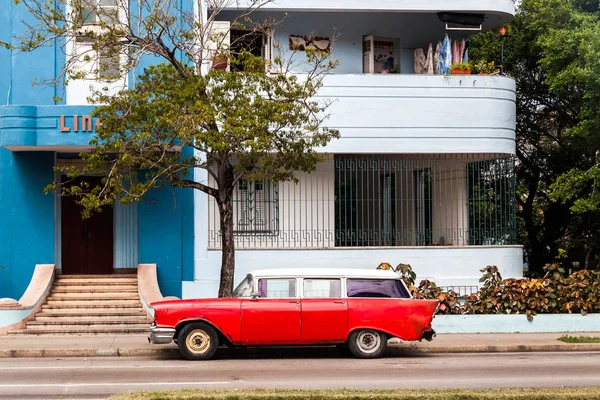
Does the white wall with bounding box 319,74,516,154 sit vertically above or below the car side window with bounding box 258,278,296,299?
above

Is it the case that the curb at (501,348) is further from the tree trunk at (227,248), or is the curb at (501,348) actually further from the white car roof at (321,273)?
the tree trunk at (227,248)

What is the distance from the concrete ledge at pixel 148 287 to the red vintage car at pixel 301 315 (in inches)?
164

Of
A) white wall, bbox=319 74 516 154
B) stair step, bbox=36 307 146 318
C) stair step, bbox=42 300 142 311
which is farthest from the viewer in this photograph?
white wall, bbox=319 74 516 154

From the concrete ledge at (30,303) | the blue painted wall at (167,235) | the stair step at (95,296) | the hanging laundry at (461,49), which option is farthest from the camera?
the hanging laundry at (461,49)

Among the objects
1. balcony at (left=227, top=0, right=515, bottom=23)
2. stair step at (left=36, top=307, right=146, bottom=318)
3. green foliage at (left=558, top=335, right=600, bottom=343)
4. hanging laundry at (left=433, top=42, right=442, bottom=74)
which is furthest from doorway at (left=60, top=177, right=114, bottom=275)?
green foliage at (left=558, top=335, right=600, bottom=343)

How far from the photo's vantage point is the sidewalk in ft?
54.3

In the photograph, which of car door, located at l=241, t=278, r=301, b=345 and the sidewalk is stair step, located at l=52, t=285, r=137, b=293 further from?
car door, located at l=241, t=278, r=301, b=345

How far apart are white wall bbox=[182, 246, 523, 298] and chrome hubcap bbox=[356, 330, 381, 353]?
5.38m

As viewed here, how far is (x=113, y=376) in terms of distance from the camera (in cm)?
1351

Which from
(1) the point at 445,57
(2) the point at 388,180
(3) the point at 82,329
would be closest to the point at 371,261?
(2) the point at 388,180

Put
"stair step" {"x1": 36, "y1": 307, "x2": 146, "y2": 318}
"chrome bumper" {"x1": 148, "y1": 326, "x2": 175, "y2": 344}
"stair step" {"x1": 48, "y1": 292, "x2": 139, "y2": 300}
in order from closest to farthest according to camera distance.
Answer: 1. "chrome bumper" {"x1": 148, "y1": 326, "x2": 175, "y2": 344}
2. "stair step" {"x1": 36, "y1": 307, "x2": 146, "y2": 318}
3. "stair step" {"x1": 48, "y1": 292, "x2": 139, "y2": 300}

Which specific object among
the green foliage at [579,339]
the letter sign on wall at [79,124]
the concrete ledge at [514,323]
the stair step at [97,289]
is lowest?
the green foliage at [579,339]

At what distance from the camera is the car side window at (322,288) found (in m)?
15.7

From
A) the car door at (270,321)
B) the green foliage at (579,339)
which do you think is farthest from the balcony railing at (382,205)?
the car door at (270,321)
